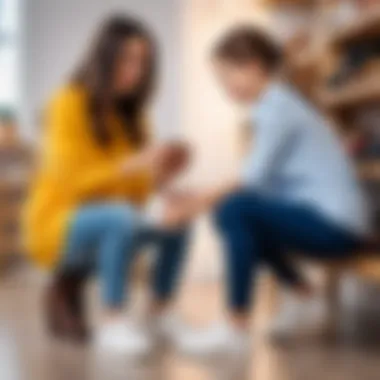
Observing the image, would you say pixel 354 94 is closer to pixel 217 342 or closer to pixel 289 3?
pixel 289 3

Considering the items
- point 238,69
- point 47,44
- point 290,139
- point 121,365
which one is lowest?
point 121,365

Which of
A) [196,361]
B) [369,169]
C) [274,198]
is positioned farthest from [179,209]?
[369,169]

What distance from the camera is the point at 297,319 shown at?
2.38 meters

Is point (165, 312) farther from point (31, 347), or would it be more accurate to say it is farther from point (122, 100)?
point (122, 100)

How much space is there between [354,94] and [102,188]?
0.92 metres

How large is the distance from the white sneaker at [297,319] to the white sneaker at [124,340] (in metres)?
0.38

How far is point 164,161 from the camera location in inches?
87.2

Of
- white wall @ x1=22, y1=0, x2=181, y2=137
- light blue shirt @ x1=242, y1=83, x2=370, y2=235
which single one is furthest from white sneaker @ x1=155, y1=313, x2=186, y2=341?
white wall @ x1=22, y1=0, x2=181, y2=137

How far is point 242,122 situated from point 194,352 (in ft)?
5.44

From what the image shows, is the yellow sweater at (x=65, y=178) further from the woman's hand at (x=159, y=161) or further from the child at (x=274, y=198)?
the child at (x=274, y=198)

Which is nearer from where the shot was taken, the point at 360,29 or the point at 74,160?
the point at 74,160

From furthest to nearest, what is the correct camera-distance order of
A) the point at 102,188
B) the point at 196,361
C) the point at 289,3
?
the point at 289,3 → the point at 102,188 → the point at 196,361

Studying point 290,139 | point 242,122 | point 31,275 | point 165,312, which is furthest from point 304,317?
point 31,275

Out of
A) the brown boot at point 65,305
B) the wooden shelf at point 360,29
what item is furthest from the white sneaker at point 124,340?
the wooden shelf at point 360,29
